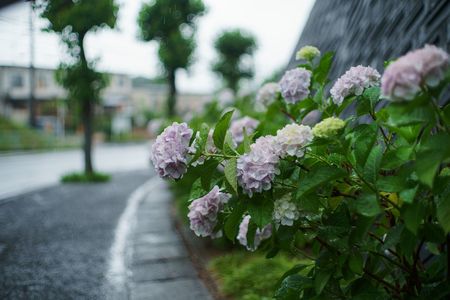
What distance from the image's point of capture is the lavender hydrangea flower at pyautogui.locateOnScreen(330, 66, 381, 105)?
4.78 feet

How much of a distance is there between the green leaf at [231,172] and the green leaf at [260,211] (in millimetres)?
81

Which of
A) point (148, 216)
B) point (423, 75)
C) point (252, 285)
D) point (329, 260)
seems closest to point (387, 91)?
point (423, 75)

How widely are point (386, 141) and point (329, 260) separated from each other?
49 centimetres

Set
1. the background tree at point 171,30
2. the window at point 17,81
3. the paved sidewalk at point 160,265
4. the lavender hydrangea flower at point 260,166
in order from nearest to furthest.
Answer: the lavender hydrangea flower at point 260,166 → the paved sidewalk at point 160,265 → the background tree at point 171,30 → the window at point 17,81

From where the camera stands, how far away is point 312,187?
114 cm

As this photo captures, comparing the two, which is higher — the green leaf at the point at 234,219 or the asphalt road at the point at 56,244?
the green leaf at the point at 234,219

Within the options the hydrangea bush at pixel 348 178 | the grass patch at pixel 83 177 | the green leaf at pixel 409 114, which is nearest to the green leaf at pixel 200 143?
the hydrangea bush at pixel 348 178

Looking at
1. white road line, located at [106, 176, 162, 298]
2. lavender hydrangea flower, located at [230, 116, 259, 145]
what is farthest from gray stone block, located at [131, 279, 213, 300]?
lavender hydrangea flower, located at [230, 116, 259, 145]

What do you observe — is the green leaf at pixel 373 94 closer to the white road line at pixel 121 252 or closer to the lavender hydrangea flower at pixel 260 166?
the lavender hydrangea flower at pixel 260 166

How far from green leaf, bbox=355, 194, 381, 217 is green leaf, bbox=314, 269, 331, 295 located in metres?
0.42

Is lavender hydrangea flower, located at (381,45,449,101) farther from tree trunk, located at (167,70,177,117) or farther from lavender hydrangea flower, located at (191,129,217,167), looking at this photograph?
tree trunk, located at (167,70,177,117)

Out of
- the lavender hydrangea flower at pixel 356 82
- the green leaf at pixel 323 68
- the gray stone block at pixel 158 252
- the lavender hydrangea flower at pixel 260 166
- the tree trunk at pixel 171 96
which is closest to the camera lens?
the lavender hydrangea flower at pixel 260 166

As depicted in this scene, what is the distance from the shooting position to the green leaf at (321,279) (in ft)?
4.51

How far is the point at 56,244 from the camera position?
3498mm
